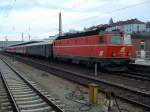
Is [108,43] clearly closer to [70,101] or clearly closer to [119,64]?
[119,64]

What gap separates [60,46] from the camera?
3922cm

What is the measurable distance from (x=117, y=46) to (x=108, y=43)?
2.52ft

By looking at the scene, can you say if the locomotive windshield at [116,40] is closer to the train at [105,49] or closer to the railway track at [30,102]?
the train at [105,49]

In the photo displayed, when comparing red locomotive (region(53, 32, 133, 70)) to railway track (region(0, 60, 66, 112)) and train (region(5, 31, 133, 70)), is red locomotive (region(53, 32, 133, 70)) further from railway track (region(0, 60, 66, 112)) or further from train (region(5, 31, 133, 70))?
railway track (region(0, 60, 66, 112))

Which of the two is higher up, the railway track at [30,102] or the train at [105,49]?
the train at [105,49]

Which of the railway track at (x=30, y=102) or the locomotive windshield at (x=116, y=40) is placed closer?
the railway track at (x=30, y=102)

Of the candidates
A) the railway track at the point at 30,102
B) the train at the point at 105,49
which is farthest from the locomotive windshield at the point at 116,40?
the railway track at the point at 30,102

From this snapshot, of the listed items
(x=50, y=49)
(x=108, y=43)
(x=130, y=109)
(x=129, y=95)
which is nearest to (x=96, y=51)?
(x=108, y=43)

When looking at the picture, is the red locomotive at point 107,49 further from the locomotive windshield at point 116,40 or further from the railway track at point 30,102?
the railway track at point 30,102

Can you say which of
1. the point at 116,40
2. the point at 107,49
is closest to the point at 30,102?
the point at 107,49

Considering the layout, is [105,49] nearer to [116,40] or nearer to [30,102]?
[116,40]

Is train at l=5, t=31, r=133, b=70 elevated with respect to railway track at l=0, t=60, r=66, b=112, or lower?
elevated

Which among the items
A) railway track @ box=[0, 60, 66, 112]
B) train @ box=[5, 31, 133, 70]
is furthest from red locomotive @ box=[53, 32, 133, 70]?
railway track @ box=[0, 60, 66, 112]

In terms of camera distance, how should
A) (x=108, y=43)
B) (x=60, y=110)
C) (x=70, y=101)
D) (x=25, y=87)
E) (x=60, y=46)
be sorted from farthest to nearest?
(x=60, y=46) → (x=108, y=43) → (x=25, y=87) → (x=70, y=101) → (x=60, y=110)
